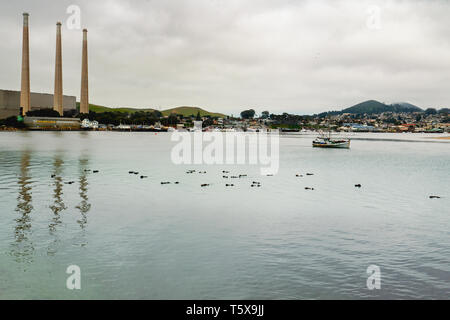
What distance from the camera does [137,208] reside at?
102 feet

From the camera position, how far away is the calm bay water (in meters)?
15.6

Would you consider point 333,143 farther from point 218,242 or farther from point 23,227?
point 23,227

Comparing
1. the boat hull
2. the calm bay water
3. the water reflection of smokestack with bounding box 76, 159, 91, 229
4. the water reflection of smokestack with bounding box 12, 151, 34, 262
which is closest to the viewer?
the calm bay water

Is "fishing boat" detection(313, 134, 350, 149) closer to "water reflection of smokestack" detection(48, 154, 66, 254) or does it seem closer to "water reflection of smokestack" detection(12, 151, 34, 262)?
"water reflection of smokestack" detection(48, 154, 66, 254)

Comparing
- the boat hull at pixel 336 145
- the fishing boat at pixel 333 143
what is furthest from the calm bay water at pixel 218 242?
the fishing boat at pixel 333 143

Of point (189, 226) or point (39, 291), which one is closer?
point (39, 291)

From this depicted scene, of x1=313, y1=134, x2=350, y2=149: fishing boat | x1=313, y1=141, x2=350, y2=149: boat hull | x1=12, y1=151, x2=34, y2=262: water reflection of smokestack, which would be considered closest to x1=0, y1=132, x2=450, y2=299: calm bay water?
x1=12, y1=151, x2=34, y2=262: water reflection of smokestack

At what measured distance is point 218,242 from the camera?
21938 millimetres

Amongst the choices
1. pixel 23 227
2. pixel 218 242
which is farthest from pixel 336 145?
pixel 23 227

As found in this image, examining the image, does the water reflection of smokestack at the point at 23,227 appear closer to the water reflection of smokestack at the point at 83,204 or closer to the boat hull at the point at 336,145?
the water reflection of smokestack at the point at 83,204

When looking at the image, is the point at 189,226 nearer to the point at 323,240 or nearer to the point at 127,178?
the point at 323,240

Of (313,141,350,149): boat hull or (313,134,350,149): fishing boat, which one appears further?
(313,134,350,149): fishing boat
